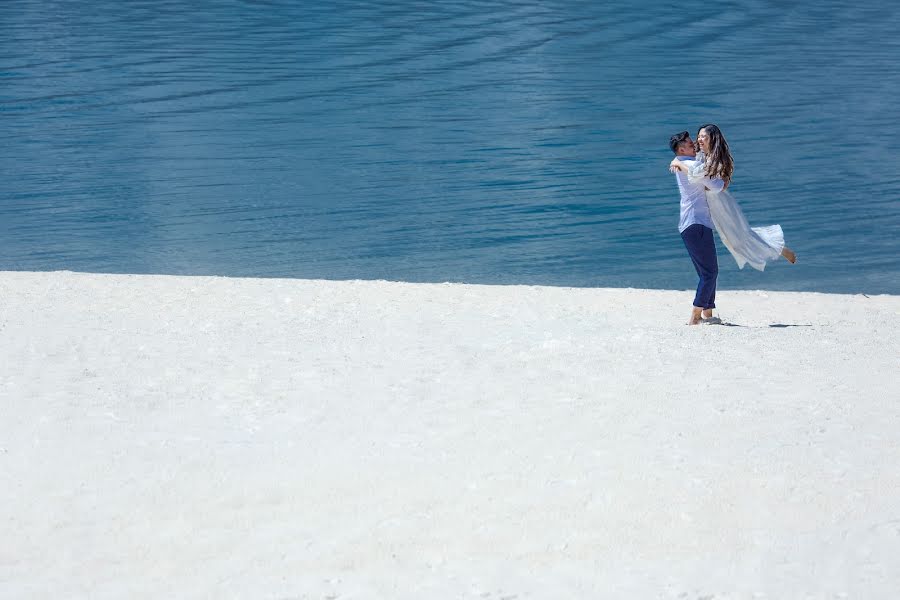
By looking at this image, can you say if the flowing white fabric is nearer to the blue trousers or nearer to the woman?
the woman

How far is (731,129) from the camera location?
2033 centimetres

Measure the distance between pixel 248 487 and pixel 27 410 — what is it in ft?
5.47

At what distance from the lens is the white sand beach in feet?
11.9

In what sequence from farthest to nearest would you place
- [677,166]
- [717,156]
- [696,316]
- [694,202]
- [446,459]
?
[696,316] → [694,202] → [677,166] → [717,156] → [446,459]

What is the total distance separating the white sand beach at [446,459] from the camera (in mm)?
3627

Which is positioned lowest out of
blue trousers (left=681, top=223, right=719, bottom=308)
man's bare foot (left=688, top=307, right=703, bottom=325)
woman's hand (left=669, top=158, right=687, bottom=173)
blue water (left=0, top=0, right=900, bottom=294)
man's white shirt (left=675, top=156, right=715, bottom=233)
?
blue water (left=0, top=0, right=900, bottom=294)

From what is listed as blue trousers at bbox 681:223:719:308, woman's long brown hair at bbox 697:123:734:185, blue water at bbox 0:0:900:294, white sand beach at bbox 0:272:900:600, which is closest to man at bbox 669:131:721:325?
blue trousers at bbox 681:223:719:308

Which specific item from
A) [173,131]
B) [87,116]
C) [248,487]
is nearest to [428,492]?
[248,487]

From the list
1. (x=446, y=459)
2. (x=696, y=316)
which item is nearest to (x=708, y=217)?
(x=696, y=316)

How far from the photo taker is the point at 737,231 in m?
7.61

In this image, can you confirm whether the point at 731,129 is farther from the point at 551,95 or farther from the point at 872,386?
the point at 872,386

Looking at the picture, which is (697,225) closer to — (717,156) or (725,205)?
(725,205)

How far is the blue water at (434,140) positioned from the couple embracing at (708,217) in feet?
11.8

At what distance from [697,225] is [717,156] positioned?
0.53m
